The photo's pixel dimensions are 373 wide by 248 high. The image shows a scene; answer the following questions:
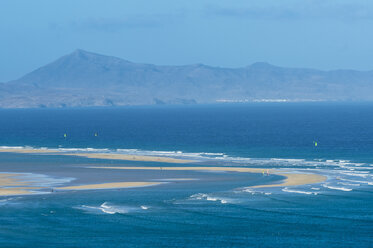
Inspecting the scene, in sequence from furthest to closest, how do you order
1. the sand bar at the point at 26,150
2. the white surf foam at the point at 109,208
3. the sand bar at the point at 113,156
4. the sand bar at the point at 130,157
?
1. the sand bar at the point at 26,150
2. the sand bar at the point at 113,156
3. the sand bar at the point at 130,157
4. the white surf foam at the point at 109,208

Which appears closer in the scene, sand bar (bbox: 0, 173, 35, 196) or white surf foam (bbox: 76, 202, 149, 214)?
white surf foam (bbox: 76, 202, 149, 214)

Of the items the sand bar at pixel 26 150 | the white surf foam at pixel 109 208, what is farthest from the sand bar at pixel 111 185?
the sand bar at pixel 26 150

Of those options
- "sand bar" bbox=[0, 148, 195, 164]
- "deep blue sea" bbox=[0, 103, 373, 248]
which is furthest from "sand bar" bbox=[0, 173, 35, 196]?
"sand bar" bbox=[0, 148, 195, 164]

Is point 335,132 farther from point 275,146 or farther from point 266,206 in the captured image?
point 266,206

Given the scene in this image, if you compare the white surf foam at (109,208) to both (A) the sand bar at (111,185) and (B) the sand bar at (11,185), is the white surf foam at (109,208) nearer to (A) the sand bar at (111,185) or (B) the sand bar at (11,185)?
(B) the sand bar at (11,185)

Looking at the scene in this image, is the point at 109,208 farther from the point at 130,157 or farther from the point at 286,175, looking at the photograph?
the point at 130,157

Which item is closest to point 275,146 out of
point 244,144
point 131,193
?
point 244,144

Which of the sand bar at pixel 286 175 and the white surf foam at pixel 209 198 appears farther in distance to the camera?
the sand bar at pixel 286 175

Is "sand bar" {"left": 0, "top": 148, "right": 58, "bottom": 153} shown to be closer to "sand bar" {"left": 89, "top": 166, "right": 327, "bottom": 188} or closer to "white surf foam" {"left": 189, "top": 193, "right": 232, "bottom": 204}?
"sand bar" {"left": 89, "top": 166, "right": 327, "bottom": 188}

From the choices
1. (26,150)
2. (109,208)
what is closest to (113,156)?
(26,150)

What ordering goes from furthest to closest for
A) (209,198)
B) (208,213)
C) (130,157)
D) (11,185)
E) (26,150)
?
(26,150) < (130,157) < (11,185) < (209,198) < (208,213)

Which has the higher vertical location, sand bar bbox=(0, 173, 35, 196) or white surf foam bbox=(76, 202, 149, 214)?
sand bar bbox=(0, 173, 35, 196)
